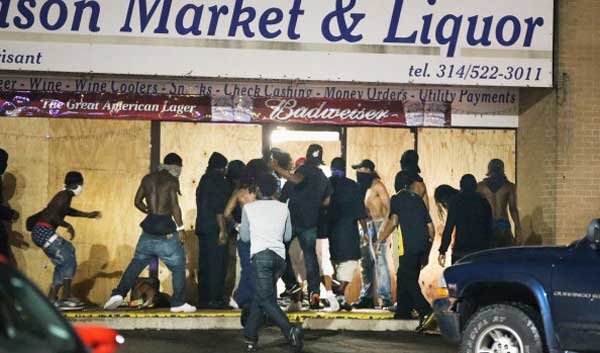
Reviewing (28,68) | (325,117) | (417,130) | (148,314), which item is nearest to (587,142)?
(417,130)

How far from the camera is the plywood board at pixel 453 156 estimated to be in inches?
697

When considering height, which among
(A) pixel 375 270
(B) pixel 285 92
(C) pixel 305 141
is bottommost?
(A) pixel 375 270

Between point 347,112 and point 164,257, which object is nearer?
point 164,257

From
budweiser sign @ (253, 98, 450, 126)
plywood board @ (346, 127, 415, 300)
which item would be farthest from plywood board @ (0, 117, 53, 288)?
plywood board @ (346, 127, 415, 300)

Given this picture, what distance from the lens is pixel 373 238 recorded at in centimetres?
1745

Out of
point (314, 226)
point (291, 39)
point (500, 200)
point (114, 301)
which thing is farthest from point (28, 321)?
point (500, 200)

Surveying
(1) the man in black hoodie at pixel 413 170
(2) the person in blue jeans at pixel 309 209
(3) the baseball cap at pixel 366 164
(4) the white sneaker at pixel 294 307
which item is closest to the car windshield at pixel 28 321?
(2) the person in blue jeans at pixel 309 209

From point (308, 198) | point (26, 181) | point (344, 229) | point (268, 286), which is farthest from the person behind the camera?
point (26, 181)

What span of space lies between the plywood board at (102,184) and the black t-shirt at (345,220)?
2806 millimetres

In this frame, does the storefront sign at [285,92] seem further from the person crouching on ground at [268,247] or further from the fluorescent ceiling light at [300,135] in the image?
the person crouching on ground at [268,247]

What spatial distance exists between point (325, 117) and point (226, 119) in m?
1.44

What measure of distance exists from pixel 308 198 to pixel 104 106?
3.43 meters

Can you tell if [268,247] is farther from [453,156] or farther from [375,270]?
[453,156]

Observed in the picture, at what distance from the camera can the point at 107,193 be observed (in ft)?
57.0
